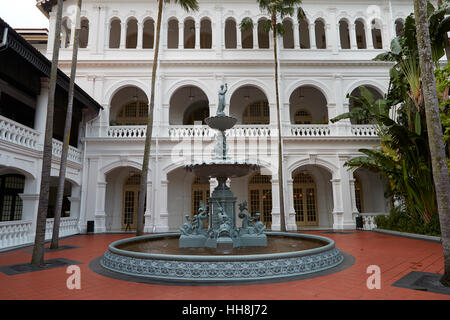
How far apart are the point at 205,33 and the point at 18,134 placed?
1422 cm

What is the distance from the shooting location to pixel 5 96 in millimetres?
13492

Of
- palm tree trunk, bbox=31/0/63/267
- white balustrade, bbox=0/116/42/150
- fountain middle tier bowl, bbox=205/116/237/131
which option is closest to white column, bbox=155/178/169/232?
white balustrade, bbox=0/116/42/150

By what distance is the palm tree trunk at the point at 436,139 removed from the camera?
5.17 m

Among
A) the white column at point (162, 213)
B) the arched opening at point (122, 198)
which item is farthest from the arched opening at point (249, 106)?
the arched opening at point (122, 198)

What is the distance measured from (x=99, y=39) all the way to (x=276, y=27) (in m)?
11.3

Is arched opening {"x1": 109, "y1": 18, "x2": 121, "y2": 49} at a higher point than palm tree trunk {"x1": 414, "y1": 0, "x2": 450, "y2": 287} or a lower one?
higher

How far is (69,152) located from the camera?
15047mm

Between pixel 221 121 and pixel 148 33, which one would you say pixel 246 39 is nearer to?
pixel 148 33

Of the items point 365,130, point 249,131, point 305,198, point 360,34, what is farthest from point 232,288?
point 360,34

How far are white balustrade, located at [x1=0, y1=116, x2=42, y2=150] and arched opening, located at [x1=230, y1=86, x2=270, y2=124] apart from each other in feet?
39.5

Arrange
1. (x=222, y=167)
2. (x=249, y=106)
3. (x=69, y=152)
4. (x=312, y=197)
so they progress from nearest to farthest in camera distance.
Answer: (x=222, y=167), (x=69, y=152), (x=312, y=197), (x=249, y=106)

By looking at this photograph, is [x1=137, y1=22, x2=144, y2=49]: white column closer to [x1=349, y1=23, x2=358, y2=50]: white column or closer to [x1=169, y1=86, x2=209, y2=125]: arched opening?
[x1=169, y1=86, x2=209, y2=125]: arched opening

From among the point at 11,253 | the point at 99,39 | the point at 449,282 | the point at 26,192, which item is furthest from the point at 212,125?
the point at 99,39

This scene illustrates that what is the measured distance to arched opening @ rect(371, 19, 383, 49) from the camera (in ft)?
62.7
